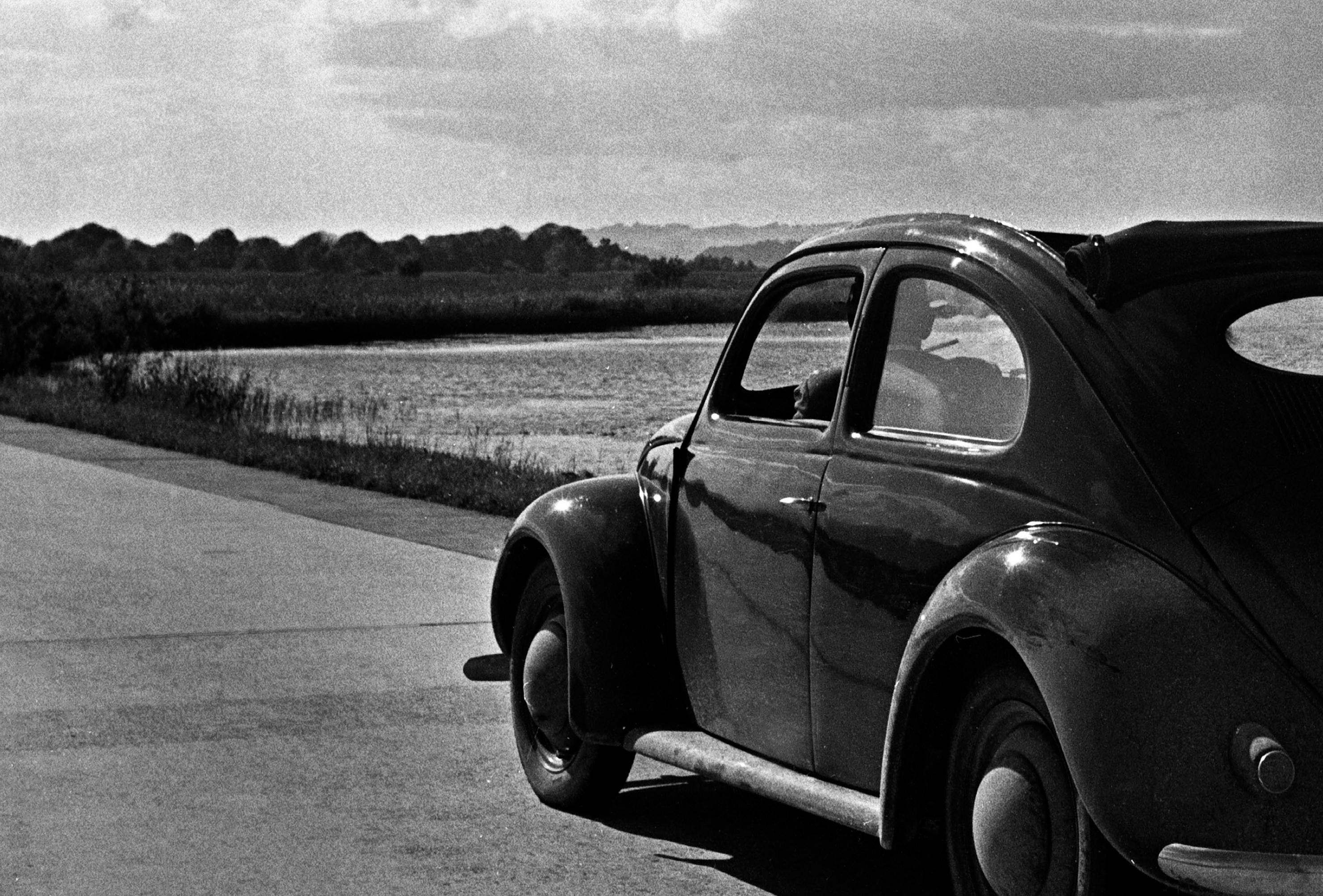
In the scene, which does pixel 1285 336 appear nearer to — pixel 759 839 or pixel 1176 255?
pixel 1176 255

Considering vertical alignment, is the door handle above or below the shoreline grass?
above

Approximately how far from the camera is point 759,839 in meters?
6.37

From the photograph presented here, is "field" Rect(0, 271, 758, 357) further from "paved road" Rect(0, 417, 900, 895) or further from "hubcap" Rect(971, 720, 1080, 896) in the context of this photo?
"hubcap" Rect(971, 720, 1080, 896)

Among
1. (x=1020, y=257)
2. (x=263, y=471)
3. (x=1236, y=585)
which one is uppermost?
(x=1020, y=257)

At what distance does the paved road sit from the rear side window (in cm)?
189

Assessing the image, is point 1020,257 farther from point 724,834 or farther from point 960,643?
point 724,834

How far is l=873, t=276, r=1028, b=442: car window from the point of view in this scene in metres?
5.14

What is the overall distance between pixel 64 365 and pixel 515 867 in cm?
3689

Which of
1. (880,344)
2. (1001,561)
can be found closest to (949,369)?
(880,344)

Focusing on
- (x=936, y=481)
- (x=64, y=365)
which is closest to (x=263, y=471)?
(x=936, y=481)

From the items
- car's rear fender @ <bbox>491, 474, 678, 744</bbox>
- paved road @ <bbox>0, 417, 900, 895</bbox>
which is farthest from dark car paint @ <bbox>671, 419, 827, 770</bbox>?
paved road @ <bbox>0, 417, 900, 895</bbox>

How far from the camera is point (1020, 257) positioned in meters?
5.15

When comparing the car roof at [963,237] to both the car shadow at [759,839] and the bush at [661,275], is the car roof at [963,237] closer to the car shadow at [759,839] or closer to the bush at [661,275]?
the car shadow at [759,839]

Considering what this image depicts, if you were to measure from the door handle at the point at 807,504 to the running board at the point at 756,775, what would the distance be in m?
0.70
